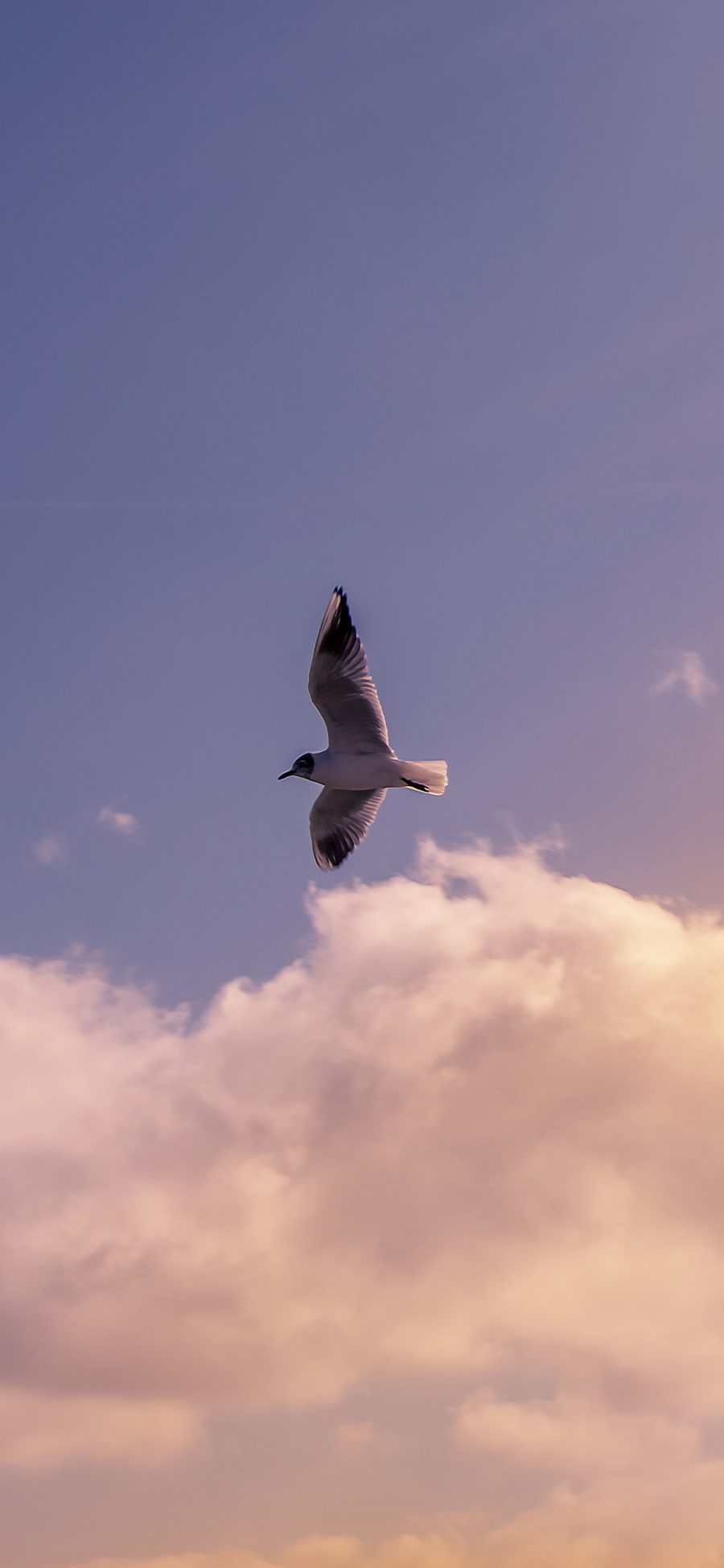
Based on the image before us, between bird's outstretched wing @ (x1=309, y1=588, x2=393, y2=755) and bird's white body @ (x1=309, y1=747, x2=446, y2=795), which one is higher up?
bird's outstretched wing @ (x1=309, y1=588, x2=393, y2=755)

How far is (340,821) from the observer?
126 feet

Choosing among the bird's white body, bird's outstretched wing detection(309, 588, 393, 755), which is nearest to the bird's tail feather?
the bird's white body

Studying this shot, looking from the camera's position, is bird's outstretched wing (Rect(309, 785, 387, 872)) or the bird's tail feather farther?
bird's outstretched wing (Rect(309, 785, 387, 872))

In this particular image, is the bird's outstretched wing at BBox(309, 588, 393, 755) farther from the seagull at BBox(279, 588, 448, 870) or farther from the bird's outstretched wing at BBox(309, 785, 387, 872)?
the bird's outstretched wing at BBox(309, 785, 387, 872)

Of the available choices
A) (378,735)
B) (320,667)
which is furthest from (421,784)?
(320,667)

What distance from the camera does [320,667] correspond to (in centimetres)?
3528

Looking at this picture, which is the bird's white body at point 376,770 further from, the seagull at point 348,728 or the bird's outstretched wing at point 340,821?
the bird's outstretched wing at point 340,821

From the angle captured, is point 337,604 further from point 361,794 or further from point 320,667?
point 361,794

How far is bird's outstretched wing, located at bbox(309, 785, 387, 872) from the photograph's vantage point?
38.2 m

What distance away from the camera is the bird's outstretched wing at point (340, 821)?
38.2m

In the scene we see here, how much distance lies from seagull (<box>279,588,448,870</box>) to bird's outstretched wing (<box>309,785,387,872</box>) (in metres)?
0.38

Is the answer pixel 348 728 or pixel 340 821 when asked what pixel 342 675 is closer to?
pixel 348 728

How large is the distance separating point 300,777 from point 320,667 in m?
3.19

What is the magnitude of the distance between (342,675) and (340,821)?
4.69 metres
